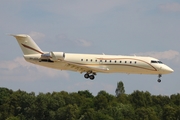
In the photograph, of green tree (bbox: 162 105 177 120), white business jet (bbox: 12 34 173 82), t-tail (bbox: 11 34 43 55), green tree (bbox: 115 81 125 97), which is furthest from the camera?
green tree (bbox: 115 81 125 97)

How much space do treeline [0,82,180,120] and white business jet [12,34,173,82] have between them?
170 ft

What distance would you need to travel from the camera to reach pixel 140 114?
140625 mm

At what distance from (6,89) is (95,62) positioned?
314ft

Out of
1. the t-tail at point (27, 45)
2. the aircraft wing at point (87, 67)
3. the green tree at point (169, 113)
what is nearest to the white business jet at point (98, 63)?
the aircraft wing at point (87, 67)

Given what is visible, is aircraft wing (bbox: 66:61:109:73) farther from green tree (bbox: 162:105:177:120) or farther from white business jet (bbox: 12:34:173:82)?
green tree (bbox: 162:105:177:120)

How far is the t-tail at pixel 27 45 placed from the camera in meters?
86.7

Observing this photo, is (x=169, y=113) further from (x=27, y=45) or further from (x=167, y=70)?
(x=27, y=45)

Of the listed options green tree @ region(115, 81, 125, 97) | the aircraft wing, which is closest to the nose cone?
the aircraft wing

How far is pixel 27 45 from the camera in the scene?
87.1m

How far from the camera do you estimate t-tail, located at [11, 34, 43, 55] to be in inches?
3413

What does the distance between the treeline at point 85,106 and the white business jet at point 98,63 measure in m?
51.8

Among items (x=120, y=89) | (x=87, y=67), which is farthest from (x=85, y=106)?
(x=87, y=67)

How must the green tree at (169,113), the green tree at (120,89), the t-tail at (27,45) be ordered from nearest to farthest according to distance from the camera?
the t-tail at (27,45) → the green tree at (169,113) → the green tree at (120,89)

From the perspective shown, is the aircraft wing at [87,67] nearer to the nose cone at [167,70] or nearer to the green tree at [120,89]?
the nose cone at [167,70]
